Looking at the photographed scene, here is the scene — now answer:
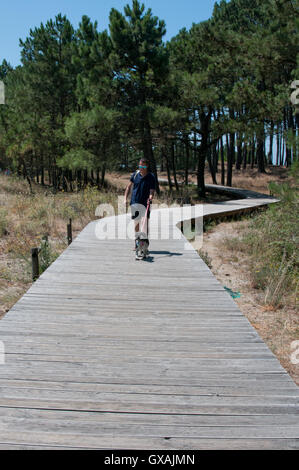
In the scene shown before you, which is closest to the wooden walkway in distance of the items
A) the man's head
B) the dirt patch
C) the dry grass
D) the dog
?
the dirt patch

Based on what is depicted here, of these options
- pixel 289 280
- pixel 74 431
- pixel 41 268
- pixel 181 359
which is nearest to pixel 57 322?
pixel 181 359

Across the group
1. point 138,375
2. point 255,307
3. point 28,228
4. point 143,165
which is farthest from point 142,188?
point 28,228

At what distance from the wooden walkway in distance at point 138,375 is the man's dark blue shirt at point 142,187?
201cm

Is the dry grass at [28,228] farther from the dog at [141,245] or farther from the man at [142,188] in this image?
the man at [142,188]

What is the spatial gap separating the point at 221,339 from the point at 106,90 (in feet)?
55.6

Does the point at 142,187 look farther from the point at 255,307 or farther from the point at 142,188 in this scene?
the point at 255,307

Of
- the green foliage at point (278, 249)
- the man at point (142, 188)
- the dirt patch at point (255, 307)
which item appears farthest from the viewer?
the green foliage at point (278, 249)

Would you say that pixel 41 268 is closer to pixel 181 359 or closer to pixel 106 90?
pixel 181 359

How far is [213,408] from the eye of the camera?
2342 mm

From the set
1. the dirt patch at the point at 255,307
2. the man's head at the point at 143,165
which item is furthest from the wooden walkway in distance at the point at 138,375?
the man's head at the point at 143,165

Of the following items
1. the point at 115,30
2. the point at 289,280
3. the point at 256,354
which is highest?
the point at 115,30

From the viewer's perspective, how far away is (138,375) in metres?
2.73

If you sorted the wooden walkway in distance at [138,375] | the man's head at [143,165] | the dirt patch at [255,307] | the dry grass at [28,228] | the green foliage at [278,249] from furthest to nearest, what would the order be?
the green foliage at [278,249] < the dry grass at [28,228] < the man's head at [143,165] < the dirt patch at [255,307] < the wooden walkway in distance at [138,375]

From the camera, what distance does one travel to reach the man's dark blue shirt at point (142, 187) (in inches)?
250
